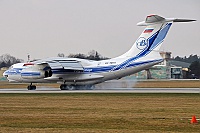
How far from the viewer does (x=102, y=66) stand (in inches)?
2315

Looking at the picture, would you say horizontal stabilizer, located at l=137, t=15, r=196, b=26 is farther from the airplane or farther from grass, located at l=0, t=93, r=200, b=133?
grass, located at l=0, t=93, r=200, b=133

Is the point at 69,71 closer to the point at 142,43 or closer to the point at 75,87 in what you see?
the point at 75,87

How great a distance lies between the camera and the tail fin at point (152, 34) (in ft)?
184

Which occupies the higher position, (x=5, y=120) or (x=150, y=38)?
(x=150, y=38)

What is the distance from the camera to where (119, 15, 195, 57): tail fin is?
56.1m

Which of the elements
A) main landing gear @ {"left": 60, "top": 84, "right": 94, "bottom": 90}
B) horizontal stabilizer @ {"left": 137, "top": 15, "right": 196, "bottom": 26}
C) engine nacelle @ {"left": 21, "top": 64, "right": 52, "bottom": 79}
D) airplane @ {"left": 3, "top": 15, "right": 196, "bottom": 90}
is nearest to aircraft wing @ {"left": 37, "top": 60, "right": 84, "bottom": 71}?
airplane @ {"left": 3, "top": 15, "right": 196, "bottom": 90}

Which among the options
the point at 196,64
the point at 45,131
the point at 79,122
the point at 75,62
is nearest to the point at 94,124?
the point at 79,122

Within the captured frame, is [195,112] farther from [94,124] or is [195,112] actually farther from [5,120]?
[5,120]

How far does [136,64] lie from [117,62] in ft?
7.75

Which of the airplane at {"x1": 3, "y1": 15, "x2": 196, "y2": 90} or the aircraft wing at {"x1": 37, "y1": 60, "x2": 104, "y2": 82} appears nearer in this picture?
the airplane at {"x1": 3, "y1": 15, "x2": 196, "y2": 90}

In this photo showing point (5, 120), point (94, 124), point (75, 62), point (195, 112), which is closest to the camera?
point (94, 124)

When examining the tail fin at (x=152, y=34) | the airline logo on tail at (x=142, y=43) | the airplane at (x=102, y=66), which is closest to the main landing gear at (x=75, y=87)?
the airplane at (x=102, y=66)

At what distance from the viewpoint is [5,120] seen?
931 inches

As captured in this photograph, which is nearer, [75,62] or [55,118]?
[55,118]
